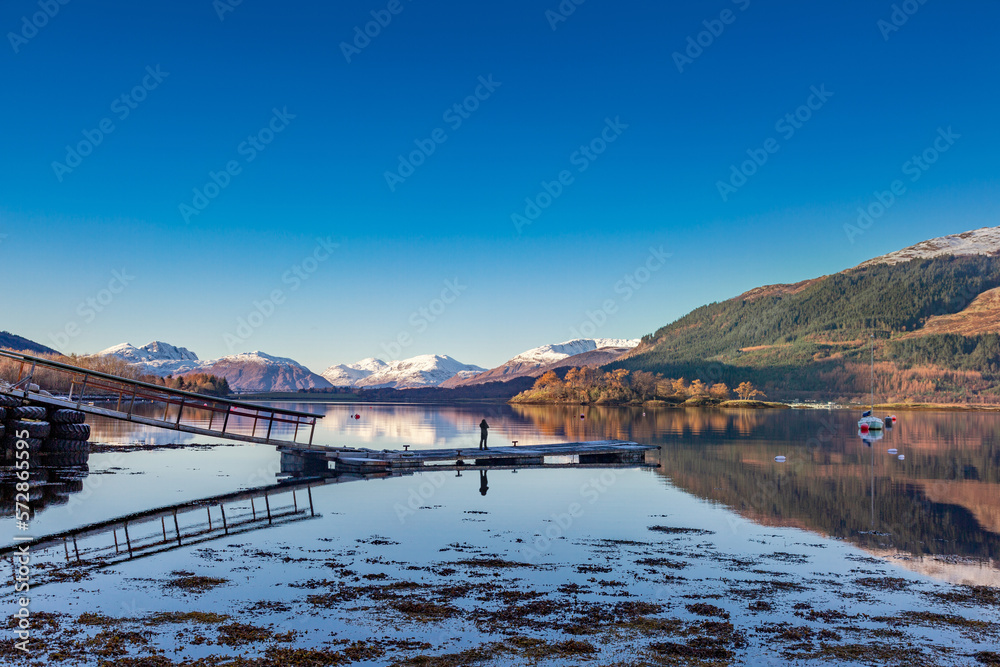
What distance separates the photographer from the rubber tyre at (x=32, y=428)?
3884cm

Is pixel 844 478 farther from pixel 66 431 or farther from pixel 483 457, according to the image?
pixel 66 431

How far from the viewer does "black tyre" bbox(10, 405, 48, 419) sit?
3969cm

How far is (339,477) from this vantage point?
37.4 meters

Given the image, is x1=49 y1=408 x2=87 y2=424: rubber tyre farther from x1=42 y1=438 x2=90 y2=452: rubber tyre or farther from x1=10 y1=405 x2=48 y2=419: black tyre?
x1=42 y1=438 x2=90 y2=452: rubber tyre

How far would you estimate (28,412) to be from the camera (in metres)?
40.3

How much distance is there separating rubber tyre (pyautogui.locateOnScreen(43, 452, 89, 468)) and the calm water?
842 mm

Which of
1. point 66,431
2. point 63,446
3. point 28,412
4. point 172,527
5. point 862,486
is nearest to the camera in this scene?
point 172,527

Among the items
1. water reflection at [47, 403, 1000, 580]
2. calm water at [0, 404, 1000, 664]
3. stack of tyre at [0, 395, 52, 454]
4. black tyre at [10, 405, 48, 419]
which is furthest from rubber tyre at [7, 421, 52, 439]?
water reflection at [47, 403, 1000, 580]

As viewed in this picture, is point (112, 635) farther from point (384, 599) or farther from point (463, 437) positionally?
point (463, 437)

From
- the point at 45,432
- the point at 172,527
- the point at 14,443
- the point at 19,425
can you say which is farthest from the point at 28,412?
the point at 172,527

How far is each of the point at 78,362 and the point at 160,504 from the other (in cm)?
17918

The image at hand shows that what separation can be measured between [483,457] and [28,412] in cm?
2541

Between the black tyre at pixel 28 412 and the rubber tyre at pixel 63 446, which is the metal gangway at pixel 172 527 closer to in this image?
the rubber tyre at pixel 63 446

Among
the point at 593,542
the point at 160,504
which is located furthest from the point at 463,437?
the point at 593,542
